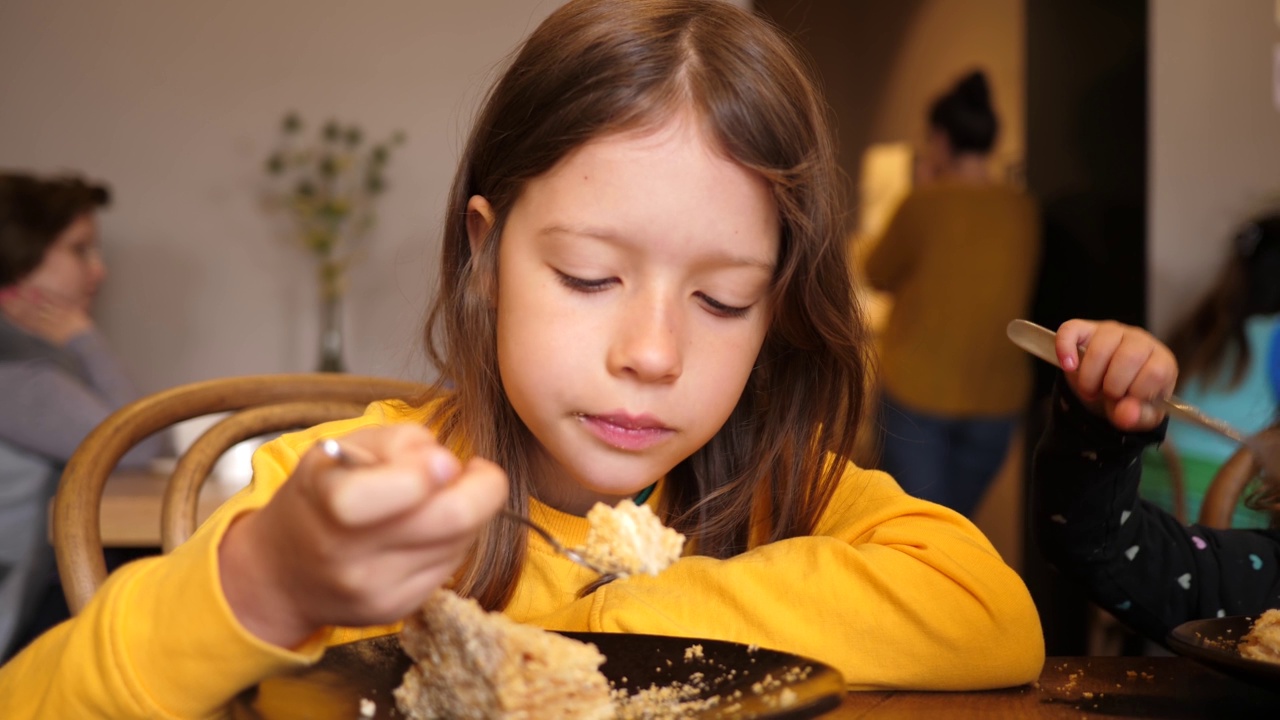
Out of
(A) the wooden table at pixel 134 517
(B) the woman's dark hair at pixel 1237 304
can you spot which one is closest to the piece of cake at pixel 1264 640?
(A) the wooden table at pixel 134 517

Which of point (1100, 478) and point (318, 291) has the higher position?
point (1100, 478)

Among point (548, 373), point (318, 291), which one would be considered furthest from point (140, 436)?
point (318, 291)

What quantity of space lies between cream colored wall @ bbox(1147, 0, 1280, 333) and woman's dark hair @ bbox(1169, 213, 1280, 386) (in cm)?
7

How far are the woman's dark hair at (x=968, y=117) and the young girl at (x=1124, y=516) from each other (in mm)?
2686

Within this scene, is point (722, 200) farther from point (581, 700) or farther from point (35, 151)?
point (35, 151)

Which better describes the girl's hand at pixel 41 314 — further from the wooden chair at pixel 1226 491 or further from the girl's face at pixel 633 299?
the wooden chair at pixel 1226 491

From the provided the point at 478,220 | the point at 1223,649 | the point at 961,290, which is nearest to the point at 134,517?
the point at 478,220

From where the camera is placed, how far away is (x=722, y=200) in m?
0.83

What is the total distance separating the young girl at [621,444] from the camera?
555 mm

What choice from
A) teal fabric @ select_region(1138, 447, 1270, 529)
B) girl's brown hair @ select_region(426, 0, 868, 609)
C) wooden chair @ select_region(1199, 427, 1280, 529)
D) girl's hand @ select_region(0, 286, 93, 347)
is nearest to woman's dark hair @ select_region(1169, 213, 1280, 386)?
teal fabric @ select_region(1138, 447, 1270, 529)

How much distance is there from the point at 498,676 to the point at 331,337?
2.33 metres

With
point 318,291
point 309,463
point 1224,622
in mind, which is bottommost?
point 318,291

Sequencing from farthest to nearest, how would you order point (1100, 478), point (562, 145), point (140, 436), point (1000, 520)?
point (1000, 520) < point (140, 436) < point (1100, 478) < point (562, 145)

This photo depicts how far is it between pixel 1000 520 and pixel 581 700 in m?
3.66
